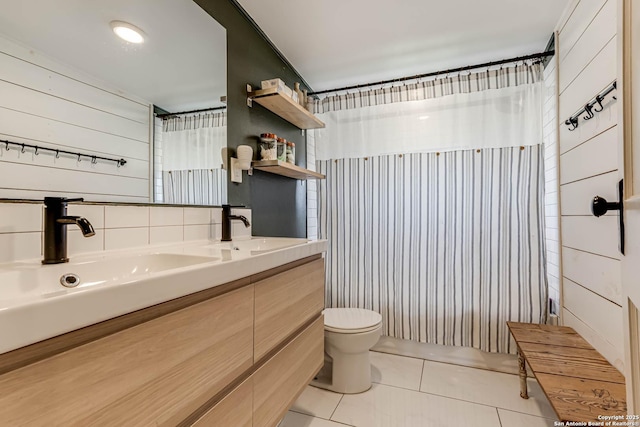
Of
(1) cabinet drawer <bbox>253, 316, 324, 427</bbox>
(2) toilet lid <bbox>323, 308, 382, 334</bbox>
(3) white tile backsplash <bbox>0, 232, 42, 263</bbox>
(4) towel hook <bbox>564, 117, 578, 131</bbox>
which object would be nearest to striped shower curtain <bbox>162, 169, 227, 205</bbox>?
(3) white tile backsplash <bbox>0, 232, 42, 263</bbox>

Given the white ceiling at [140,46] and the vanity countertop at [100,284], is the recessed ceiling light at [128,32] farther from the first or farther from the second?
the vanity countertop at [100,284]

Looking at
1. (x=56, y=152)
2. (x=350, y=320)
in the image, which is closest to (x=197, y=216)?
(x=56, y=152)

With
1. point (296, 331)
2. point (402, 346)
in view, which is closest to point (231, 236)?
point (296, 331)

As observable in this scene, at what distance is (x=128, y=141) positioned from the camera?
1153 millimetres

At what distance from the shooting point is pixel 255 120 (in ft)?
6.24

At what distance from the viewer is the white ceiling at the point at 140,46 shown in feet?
2.99

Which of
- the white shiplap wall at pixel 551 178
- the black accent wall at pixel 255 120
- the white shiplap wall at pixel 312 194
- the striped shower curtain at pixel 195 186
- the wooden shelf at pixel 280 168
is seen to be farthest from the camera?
the white shiplap wall at pixel 312 194

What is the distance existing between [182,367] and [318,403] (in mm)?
1381

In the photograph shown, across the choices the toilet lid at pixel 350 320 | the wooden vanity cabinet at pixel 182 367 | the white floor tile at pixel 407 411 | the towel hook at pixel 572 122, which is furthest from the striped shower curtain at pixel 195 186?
the towel hook at pixel 572 122

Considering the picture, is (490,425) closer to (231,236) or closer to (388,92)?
(231,236)

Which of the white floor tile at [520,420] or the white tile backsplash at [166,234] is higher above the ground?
the white tile backsplash at [166,234]

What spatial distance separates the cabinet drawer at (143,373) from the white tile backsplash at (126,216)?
56cm

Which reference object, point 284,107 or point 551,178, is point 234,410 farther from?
point 551,178

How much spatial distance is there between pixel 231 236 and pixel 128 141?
2.20 feet
